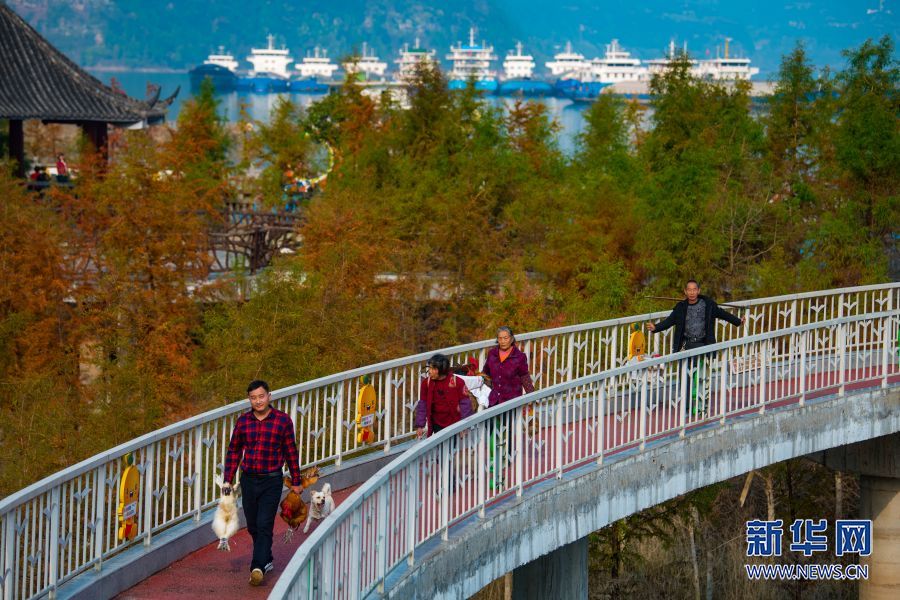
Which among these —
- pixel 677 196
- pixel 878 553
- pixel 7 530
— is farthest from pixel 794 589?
pixel 7 530

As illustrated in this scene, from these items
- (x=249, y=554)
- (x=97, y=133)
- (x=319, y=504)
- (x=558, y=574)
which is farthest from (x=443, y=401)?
(x=97, y=133)

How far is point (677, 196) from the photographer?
Result: 89.2ft

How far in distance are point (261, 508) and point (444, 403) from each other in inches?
91.1

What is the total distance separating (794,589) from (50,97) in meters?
25.1

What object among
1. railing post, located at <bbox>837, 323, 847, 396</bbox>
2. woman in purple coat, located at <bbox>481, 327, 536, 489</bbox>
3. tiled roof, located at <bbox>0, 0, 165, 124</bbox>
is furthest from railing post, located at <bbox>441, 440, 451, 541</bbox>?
tiled roof, located at <bbox>0, 0, 165, 124</bbox>

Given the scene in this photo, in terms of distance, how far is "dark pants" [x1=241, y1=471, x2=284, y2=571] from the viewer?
981 cm

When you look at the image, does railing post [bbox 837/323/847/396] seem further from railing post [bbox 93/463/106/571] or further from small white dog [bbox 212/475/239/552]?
railing post [bbox 93/463/106/571]

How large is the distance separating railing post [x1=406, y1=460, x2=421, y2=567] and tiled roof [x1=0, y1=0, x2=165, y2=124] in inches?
1176

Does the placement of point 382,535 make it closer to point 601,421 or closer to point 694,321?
point 601,421

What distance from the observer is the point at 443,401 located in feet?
38.3

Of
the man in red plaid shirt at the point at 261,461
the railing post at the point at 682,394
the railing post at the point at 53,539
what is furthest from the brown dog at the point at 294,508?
the railing post at the point at 682,394

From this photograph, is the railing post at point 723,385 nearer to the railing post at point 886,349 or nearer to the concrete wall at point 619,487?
the concrete wall at point 619,487

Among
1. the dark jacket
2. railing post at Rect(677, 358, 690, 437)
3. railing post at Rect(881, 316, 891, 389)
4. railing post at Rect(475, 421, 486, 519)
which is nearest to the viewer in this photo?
railing post at Rect(475, 421, 486, 519)

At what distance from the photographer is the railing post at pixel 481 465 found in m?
10.9
